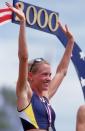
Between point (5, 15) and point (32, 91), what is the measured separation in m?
2.96

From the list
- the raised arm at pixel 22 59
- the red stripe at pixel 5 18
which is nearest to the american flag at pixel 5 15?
the red stripe at pixel 5 18

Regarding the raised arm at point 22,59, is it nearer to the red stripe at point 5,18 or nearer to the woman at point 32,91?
the woman at point 32,91

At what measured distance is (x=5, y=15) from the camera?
40.1ft

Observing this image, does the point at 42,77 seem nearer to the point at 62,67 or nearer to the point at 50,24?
the point at 62,67

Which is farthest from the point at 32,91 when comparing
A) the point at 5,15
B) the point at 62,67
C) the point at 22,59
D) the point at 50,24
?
the point at 50,24

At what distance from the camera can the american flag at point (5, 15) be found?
12.1m

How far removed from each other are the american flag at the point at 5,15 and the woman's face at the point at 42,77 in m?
2.61

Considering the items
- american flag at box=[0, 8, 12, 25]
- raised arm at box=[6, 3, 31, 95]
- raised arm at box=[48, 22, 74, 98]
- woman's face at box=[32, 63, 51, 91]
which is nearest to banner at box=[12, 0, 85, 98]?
american flag at box=[0, 8, 12, 25]

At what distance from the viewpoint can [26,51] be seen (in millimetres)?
9242

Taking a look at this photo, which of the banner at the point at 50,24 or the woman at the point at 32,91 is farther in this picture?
the banner at the point at 50,24

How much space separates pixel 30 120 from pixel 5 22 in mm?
3317

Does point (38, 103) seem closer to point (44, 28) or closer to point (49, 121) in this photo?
point (49, 121)

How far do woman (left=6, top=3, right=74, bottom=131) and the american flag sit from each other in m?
2.53

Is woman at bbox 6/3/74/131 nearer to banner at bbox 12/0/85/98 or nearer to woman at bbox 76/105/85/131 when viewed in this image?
woman at bbox 76/105/85/131
